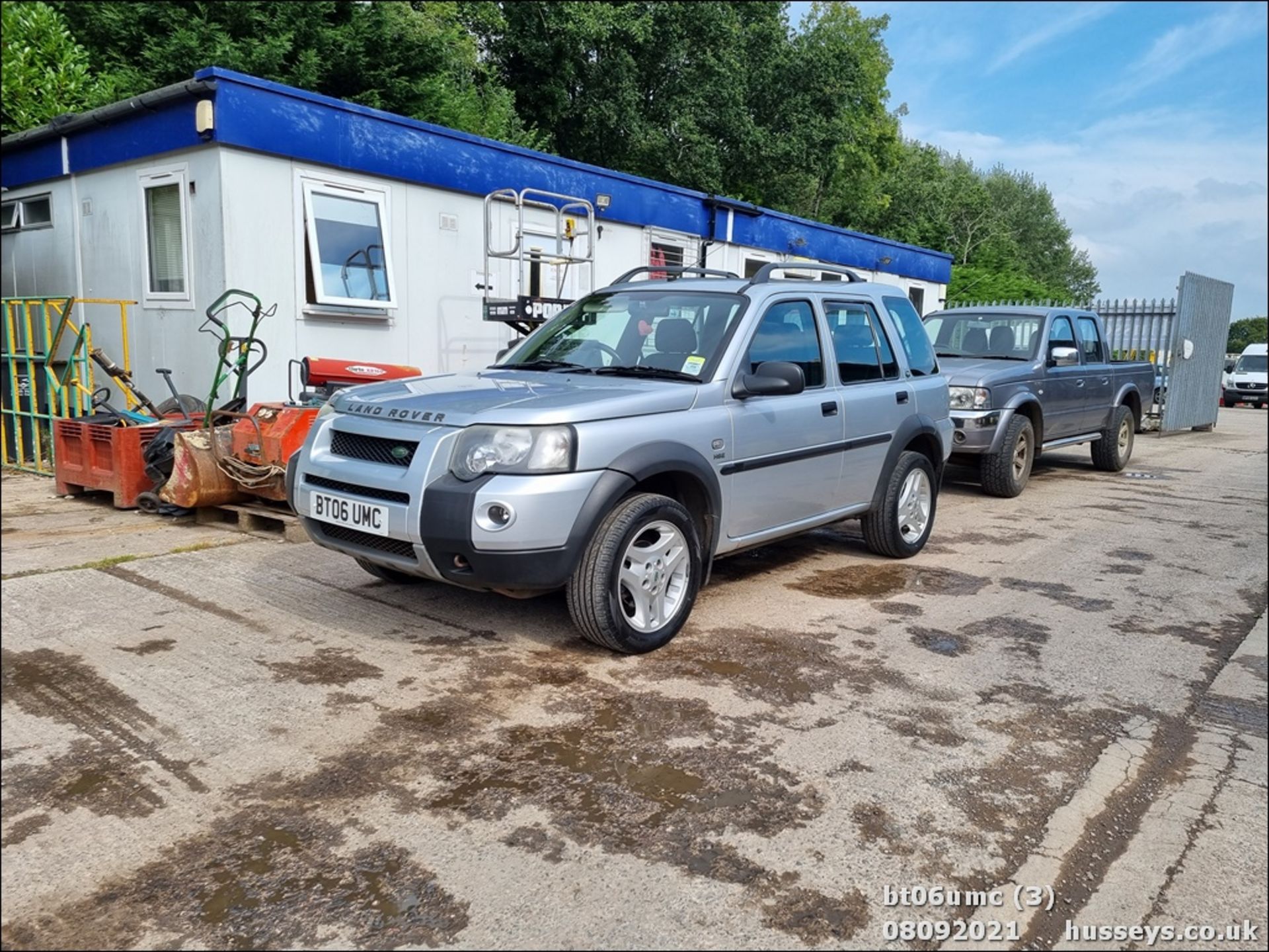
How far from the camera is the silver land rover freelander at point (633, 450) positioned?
13.5ft

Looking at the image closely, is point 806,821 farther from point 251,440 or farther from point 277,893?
point 251,440

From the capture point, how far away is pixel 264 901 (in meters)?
2.56

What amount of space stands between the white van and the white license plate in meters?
32.6

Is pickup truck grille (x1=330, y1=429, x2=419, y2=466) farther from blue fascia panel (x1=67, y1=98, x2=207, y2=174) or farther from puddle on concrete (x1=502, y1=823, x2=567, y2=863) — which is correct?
blue fascia panel (x1=67, y1=98, x2=207, y2=174)

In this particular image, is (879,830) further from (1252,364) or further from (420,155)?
(1252,364)

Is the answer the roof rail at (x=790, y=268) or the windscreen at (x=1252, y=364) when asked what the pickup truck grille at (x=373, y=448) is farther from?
the windscreen at (x=1252, y=364)

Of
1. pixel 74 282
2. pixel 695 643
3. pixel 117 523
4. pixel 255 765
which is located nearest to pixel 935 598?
pixel 695 643

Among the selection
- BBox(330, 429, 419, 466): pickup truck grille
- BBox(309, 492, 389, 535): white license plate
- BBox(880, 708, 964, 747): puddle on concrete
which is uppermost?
BBox(330, 429, 419, 466): pickup truck grille

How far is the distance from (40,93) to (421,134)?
7389mm

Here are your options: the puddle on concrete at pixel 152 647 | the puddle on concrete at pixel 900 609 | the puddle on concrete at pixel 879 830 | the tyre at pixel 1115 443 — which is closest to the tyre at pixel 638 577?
the puddle on concrete at pixel 900 609

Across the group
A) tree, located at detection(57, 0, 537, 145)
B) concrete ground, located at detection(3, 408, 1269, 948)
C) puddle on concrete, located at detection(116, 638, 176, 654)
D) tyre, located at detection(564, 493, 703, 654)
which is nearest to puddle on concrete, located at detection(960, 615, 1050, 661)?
concrete ground, located at detection(3, 408, 1269, 948)

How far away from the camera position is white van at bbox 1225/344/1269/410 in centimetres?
2989

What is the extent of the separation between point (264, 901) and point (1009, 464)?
828cm

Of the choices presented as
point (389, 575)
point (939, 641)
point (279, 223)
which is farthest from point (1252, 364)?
point (389, 575)
